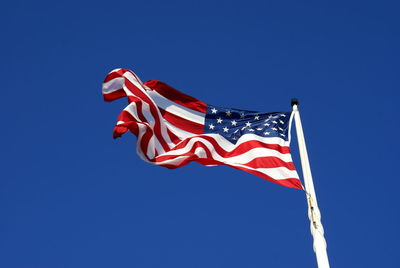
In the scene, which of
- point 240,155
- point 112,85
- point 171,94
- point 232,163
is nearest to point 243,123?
point 240,155

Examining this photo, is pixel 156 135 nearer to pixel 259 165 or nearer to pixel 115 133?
pixel 115 133

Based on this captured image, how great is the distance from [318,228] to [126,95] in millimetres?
7315

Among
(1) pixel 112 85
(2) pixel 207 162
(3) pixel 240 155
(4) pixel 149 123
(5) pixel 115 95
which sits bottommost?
(2) pixel 207 162

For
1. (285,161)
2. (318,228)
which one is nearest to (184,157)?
(285,161)

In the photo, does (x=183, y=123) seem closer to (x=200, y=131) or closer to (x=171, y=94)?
(x=200, y=131)

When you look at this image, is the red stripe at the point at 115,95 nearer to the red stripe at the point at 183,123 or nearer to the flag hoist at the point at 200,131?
the flag hoist at the point at 200,131

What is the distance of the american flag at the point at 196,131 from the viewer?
16.3 metres

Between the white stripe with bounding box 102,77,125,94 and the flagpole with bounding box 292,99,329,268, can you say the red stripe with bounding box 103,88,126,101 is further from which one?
the flagpole with bounding box 292,99,329,268

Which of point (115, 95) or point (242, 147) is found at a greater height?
point (115, 95)

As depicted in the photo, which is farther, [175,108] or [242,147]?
[175,108]

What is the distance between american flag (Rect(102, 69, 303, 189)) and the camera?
16281mm

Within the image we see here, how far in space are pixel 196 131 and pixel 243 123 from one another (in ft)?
4.74

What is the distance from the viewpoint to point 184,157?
1669 centimetres

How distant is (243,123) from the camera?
1788 centimetres
